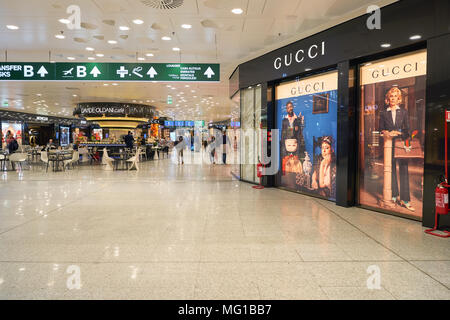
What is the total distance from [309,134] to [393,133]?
214cm

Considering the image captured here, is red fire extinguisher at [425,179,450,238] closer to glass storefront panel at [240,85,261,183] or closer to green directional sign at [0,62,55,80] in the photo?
glass storefront panel at [240,85,261,183]

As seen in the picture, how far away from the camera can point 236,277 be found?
292cm

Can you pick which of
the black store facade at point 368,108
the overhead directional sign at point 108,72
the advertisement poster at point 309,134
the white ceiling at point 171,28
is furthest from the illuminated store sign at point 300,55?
the overhead directional sign at point 108,72

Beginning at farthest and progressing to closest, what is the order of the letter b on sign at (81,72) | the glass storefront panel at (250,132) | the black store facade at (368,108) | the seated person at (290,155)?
1. the glass storefront panel at (250,132)
2. the letter b on sign at (81,72)
3. the seated person at (290,155)
4. the black store facade at (368,108)

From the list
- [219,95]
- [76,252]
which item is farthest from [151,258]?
[219,95]

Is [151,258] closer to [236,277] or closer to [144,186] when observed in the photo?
[236,277]

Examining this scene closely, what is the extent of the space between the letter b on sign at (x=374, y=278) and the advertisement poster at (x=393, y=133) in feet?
8.30

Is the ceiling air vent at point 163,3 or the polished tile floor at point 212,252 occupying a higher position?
the ceiling air vent at point 163,3

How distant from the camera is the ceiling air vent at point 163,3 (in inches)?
205

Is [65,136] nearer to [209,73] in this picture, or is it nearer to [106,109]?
[106,109]

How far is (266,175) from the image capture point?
28.1 feet

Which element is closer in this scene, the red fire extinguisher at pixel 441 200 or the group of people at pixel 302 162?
the red fire extinguisher at pixel 441 200

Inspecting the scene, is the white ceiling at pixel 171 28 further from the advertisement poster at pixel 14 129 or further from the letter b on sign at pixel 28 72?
the advertisement poster at pixel 14 129

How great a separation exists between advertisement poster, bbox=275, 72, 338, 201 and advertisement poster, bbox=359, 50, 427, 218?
753mm
